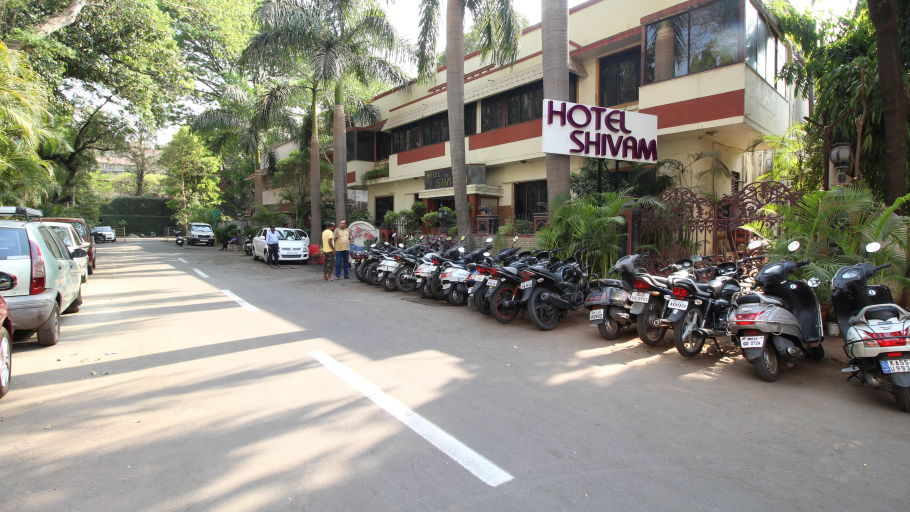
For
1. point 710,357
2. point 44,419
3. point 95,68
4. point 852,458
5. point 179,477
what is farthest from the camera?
point 95,68

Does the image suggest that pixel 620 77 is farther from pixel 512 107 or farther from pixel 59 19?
pixel 59 19

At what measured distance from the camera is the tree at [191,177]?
4278cm

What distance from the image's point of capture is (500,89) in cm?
1811

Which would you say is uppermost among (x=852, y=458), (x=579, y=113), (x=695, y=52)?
(x=695, y=52)

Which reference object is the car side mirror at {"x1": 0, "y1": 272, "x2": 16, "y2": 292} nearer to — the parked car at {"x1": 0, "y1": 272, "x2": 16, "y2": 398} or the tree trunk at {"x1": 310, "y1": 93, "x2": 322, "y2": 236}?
the parked car at {"x1": 0, "y1": 272, "x2": 16, "y2": 398}

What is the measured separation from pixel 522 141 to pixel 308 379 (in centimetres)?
1432

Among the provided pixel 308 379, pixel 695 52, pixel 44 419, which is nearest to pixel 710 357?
pixel 308 379

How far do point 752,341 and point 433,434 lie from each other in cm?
360

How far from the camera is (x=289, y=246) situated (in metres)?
20.0

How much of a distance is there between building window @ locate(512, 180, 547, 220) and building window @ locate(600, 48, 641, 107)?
373 cm

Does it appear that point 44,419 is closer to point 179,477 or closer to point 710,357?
point 179,477

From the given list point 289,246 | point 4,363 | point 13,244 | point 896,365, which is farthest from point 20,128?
point 896,365

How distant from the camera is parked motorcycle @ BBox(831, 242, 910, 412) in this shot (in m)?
4.42

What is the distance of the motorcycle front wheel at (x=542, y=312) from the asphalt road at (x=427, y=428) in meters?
0.58
